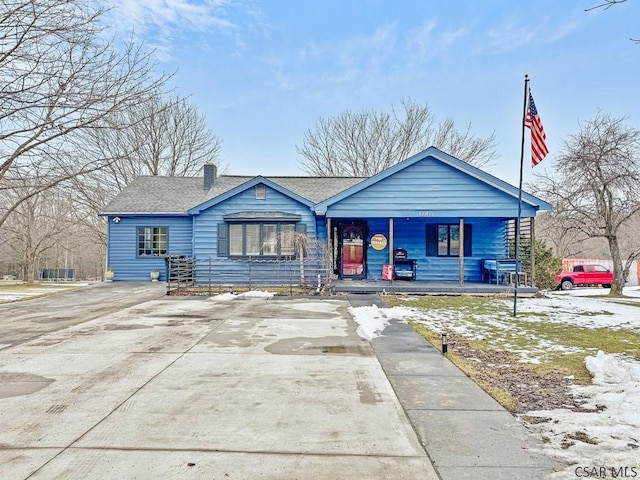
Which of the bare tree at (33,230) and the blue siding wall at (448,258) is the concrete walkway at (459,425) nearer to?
the blue siding wall at (448,258)

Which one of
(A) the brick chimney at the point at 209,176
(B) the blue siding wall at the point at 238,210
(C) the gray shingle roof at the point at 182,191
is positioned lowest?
(B) the blue siding wall at the point at 238,210

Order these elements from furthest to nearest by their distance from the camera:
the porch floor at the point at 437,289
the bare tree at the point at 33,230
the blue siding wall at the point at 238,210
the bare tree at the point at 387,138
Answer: the bare tree at the point at 387,138
the bare tree at the point at 33,230
the blue siding wall at the point at 238,210
the porch floor at the point at 437,289

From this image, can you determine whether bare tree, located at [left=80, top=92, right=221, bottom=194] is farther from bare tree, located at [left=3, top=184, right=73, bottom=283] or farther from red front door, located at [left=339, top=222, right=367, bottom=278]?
red front door, located at [left=339, top=222, right=367, bottom=278]

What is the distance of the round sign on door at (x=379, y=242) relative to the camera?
A: 52.4 ft

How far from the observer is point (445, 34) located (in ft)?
57.7

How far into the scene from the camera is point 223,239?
15789 millimetres

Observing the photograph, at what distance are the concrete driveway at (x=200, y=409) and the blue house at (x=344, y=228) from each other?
7.93 meters

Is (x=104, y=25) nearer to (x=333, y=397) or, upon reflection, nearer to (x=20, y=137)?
(x=20, y=137)

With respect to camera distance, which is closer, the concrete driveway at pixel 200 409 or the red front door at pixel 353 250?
the concrete driveway at pixel 200 409

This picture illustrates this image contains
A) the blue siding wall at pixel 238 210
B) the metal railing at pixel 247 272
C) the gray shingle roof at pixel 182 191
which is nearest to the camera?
the metal railing at pixel 247 272

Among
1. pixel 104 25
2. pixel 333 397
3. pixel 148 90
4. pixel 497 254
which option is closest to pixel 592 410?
pixel 333 397

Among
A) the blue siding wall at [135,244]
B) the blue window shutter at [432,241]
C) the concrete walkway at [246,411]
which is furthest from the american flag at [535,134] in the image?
the blue siding wall at [135,244]

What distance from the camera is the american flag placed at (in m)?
9.62

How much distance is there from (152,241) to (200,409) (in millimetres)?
15036
